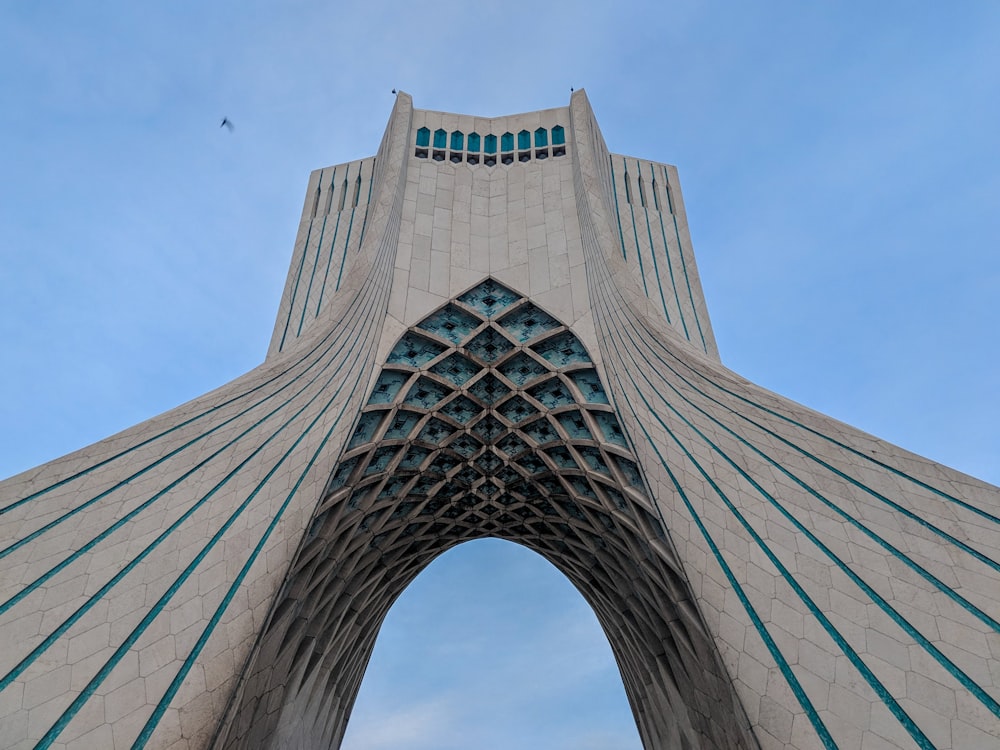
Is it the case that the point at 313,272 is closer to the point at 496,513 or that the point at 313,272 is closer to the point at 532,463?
the point at 496,513

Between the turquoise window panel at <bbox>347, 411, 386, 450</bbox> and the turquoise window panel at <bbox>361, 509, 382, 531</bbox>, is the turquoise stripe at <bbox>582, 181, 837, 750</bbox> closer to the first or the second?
the turquoise window panel at <bbox>347, 411, 386, 450</bbox>

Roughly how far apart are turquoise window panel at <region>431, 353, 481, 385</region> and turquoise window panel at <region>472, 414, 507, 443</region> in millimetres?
851

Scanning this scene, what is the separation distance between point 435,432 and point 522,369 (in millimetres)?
1876

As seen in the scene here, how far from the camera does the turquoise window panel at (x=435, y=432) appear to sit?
11516 mm

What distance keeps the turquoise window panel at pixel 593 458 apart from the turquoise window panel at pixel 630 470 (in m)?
0.26

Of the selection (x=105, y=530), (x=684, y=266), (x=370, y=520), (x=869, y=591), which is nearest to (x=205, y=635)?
(x=105, y=530)

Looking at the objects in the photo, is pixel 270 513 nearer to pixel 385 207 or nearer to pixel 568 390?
pixel 568 390

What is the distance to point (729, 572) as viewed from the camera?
7.59 meters

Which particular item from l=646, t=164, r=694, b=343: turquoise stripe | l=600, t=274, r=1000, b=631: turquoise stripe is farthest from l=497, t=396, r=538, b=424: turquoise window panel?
l=646, t=164, r=694, b=343: turquoise stripe

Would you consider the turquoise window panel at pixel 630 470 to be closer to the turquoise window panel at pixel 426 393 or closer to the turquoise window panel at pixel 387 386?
the turquoise window panel at pixel 426 393

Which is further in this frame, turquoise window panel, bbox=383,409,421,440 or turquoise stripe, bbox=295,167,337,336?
turquoise stripe, bbox=295,167,337,336

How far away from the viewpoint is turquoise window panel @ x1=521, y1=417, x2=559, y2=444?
453 inches

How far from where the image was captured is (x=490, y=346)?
11570 millimetres

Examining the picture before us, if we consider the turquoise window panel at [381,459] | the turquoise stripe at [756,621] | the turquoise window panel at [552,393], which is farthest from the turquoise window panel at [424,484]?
the turquoise stripe at [756,621]
